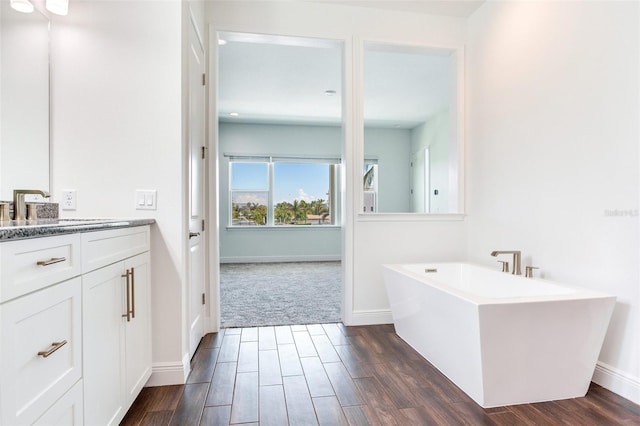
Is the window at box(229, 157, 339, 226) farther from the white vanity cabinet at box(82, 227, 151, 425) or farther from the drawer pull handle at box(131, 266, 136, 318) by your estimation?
the drawer pull handle at box(131, 266, 136, 318)

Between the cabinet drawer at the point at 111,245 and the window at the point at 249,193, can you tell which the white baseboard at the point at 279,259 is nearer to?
the window at the point at 249,193

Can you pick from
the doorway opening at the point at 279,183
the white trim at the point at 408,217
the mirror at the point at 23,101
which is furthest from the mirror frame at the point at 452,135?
the mirror at the point at 23,101

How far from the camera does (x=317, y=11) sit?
300 cm

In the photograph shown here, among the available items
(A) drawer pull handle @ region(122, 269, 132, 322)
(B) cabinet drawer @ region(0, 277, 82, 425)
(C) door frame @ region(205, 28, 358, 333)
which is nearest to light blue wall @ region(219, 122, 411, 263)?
(C) door frame @ region(205, 28, 358, 333)

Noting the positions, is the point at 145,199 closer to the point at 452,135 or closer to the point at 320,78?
the point at 452,135

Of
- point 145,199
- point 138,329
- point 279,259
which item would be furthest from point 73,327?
point 279,259

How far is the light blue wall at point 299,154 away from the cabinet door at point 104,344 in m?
5.15

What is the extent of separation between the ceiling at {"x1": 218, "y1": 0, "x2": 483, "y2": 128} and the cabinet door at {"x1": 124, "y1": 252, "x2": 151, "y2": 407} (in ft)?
6.78

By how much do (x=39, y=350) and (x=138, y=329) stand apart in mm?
800

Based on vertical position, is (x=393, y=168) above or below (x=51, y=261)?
above

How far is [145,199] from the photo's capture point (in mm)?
1949

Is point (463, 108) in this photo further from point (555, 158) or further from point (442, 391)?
point (442, 391)

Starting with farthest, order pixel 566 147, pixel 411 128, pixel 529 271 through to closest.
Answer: pixel 411 128
pixel 529 271
pixel 566 147

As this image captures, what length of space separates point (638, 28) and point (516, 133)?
923mm
